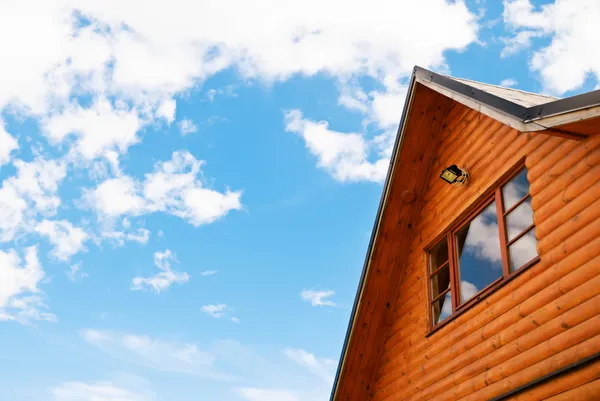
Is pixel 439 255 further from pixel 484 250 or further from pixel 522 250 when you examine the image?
pixel 522 250

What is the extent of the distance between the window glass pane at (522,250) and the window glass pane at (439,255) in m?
1.62

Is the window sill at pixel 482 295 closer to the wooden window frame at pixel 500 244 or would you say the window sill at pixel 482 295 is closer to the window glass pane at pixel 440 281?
the wooden window frame at pixel 500 244

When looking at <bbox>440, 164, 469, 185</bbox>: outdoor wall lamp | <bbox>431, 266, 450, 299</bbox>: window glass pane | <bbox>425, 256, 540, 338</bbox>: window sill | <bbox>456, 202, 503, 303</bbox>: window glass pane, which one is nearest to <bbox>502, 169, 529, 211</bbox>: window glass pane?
<bbox>456, 202, 503, 303</bbox>: window glass pane

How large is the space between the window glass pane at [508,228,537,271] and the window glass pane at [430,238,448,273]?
1624 mm

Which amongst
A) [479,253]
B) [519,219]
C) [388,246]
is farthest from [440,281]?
[519,219]

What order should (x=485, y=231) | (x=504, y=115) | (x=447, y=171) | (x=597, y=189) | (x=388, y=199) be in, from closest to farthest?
1. (x=597, y=189)
2. (x=504, y=115)
3. (x=485, y=231)
4. (x=447, y=171)
5. (x=388, y=199)

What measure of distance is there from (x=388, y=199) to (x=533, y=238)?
114 inches

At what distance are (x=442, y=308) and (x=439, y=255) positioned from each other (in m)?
0.88

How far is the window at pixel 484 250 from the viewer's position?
18.5 ft

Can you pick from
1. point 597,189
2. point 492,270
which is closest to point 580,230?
point 597,189

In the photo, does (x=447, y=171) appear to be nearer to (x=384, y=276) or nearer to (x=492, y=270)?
(x=492, y=270)

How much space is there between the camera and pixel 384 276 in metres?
8.23

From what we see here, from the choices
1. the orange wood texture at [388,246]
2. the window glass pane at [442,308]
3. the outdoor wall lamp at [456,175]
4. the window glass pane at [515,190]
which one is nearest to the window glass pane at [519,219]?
the window glass pane at [515,190]

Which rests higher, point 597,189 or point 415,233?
point 415,233
